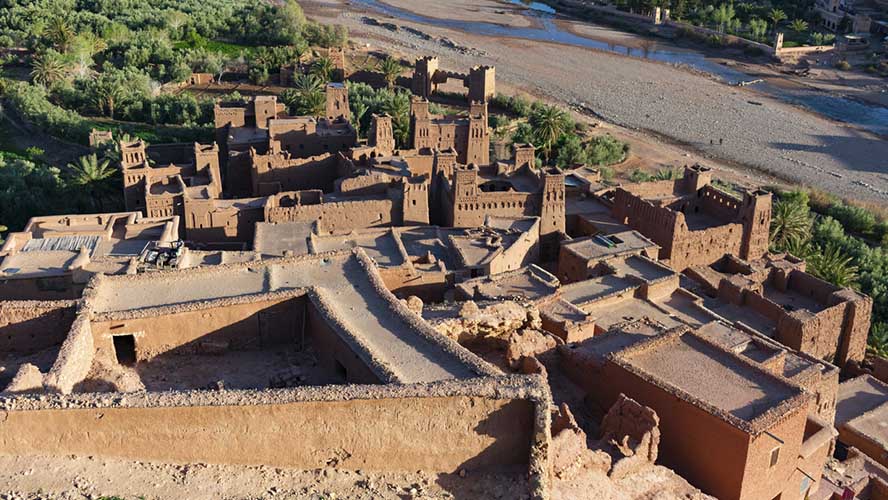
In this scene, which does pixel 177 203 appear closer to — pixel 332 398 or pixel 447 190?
pixel 447 190

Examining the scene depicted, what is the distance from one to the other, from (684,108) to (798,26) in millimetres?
27240

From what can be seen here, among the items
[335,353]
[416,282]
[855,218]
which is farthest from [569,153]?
[335,353]

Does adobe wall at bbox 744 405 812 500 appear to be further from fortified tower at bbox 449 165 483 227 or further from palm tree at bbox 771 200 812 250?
palm tree at bbox 771 200 812 250

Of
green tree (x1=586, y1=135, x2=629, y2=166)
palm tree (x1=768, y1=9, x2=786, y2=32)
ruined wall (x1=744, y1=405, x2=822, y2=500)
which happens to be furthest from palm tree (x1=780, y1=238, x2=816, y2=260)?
palm tree (x1=768, y1=9, x2=786, y2=32)

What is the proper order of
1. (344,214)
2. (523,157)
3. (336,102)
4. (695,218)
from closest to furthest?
1. (344,214)
2. (695,218)
3. (523,157)
4. (336,102)

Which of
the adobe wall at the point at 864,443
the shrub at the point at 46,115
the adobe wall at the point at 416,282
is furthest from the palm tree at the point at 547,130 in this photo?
the adobe wall at the point at 864,443

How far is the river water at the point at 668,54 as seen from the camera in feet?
187

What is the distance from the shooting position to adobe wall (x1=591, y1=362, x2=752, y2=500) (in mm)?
13971

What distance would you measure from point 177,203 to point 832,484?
59.7ft

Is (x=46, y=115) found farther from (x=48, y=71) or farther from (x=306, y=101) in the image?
(x=306, y=101)

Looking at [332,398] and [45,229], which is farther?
[45,229]

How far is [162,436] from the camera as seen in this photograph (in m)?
11.2

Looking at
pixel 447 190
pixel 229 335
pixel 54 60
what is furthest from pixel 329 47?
pixel 229 335

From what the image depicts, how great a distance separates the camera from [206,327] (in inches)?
563
